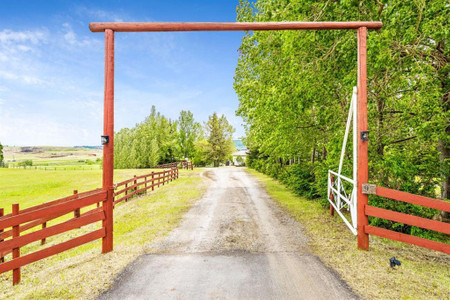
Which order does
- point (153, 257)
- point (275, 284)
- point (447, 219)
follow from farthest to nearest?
point (447, 219) → point (153, 257) → point (275, 284)

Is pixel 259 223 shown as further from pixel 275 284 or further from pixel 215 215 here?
pixel 275 284

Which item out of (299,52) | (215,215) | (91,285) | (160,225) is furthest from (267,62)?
(91,285)

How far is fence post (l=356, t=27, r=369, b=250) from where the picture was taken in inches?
193

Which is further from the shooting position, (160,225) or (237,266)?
(160,225)

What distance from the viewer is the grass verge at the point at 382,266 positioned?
11.3 feet

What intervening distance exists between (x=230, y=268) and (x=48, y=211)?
135 inches

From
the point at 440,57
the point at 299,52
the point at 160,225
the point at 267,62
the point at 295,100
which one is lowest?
the point at 160,225

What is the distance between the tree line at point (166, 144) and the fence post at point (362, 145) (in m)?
42.8

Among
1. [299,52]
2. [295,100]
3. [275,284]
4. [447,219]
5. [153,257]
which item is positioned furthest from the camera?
[295,100]

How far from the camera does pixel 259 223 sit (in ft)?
23.1

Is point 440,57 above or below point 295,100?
above

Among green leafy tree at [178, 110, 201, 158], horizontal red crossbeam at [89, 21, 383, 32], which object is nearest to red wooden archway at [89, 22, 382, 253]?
horizontal red crossbeam at [89, 21, 383, 32]

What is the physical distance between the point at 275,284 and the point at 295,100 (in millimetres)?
5820

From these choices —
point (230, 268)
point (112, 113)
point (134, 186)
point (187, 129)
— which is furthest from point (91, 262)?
point (187, 129)
